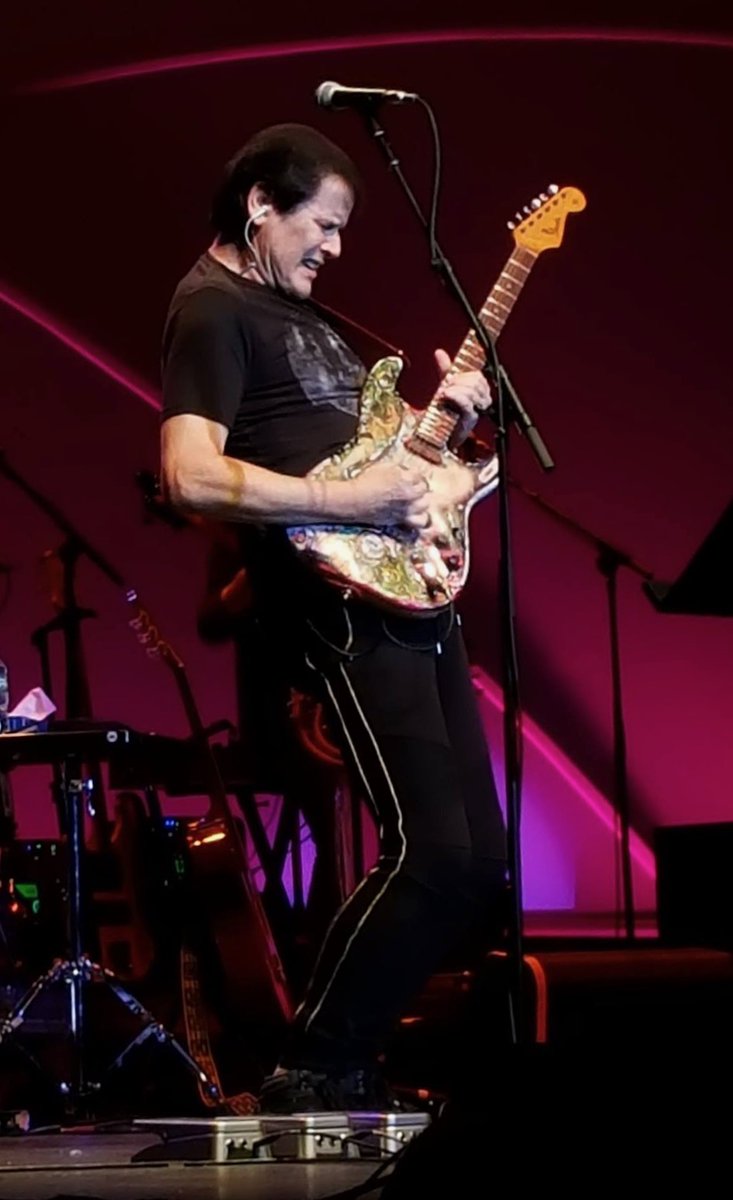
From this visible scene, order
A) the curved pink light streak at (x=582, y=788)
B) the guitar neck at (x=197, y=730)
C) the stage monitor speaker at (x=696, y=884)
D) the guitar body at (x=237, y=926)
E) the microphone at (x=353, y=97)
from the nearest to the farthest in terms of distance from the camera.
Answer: the microphone at (x=353, y=97)
the stage monitor speaker at (x=696, y=884)
the guitar body at (x=237, y=926)
the guitar neck at (x=197, y=730)
the curved pink light streak at (x=582, y=788)

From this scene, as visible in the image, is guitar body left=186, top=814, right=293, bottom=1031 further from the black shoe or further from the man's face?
the man's face

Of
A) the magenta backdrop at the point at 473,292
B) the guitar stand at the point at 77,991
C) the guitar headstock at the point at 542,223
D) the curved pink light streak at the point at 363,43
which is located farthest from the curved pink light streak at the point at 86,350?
the guitar headstock at the point at 542,223

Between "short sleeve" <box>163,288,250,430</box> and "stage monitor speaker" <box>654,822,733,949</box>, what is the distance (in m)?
1.63

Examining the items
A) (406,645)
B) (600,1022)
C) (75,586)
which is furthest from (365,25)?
(600,1022)

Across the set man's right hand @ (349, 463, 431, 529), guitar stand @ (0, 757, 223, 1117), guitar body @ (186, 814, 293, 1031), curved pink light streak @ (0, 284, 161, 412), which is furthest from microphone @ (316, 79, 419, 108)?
curved pink light streak @ (0, 284, 161, 412)

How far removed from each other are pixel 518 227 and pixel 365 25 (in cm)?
294

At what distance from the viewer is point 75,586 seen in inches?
274

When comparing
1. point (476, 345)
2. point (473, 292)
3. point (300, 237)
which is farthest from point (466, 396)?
point (473, 292)

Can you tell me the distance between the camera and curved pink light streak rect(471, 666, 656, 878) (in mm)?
6770

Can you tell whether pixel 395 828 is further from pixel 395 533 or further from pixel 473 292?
pixel 473 292

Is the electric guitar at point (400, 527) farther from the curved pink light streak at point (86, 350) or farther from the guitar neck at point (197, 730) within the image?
the curved pink light streak at point (86, 350)

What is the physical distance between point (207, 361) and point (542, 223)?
1.03 m

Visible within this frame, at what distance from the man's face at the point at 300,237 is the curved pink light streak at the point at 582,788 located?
3.73m

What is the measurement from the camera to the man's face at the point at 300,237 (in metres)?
3.14
